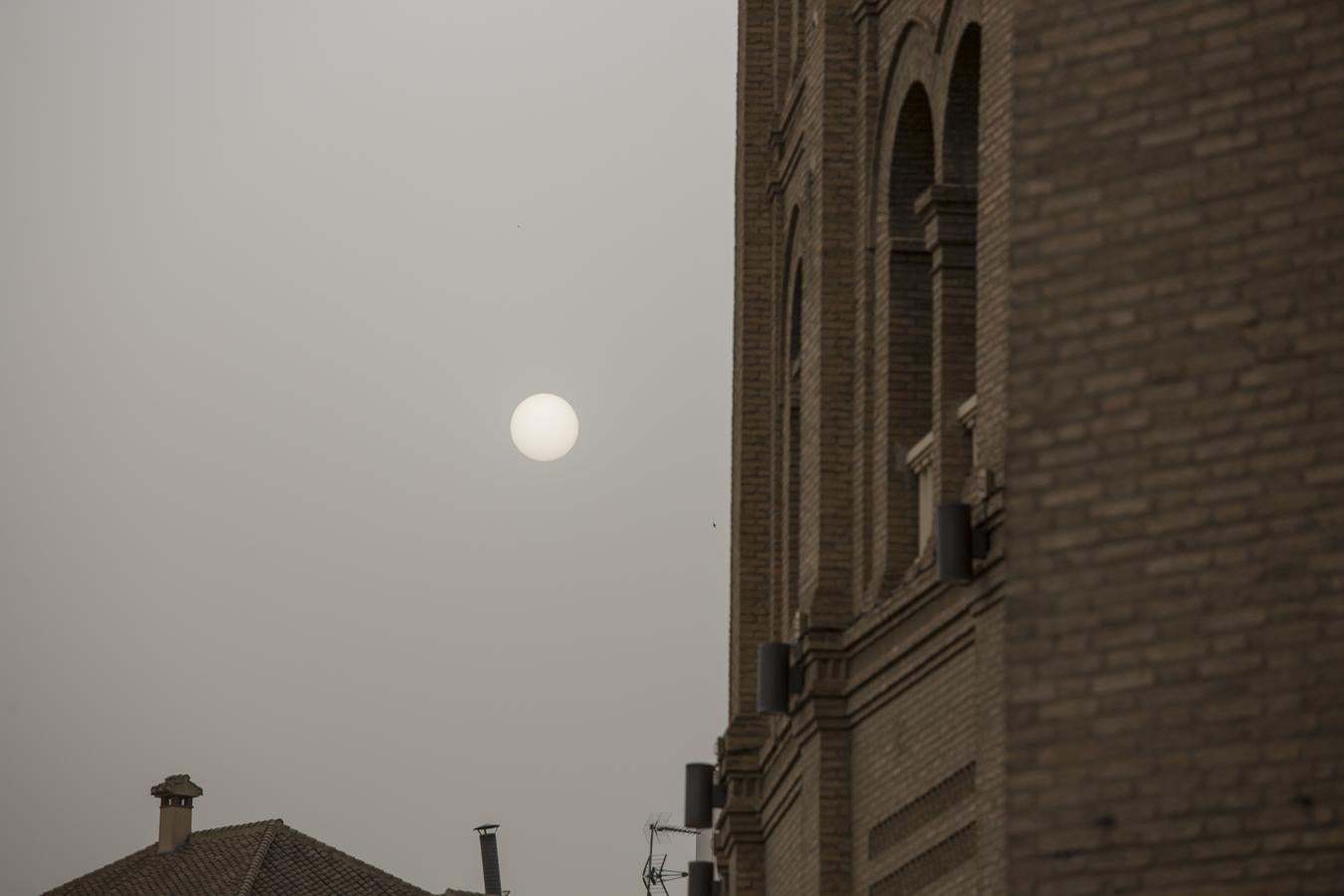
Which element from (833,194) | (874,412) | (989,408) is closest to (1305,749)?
(989,408)

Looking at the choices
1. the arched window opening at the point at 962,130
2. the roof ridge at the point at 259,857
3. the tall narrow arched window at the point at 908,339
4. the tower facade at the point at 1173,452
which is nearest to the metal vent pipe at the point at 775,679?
the tall narrow arched window at the point at 908,339

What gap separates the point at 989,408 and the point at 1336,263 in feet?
12.1

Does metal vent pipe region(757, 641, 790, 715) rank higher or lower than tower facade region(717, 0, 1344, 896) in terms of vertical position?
higher

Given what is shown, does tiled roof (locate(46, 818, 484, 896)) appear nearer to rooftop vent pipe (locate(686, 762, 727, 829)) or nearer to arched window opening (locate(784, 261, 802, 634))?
rooftop vent pipe (locate(686, 762, 727, 829))

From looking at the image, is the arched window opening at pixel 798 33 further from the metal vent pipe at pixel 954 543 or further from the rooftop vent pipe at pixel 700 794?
the metal vent pipe at pixel 954 543

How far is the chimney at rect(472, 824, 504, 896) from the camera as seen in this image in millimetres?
56125

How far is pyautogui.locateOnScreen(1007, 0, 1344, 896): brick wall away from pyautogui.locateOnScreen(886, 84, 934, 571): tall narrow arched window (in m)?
6.02

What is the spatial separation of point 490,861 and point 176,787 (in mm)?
7379

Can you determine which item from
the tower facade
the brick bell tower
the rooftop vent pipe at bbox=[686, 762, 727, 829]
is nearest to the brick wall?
the tower facade

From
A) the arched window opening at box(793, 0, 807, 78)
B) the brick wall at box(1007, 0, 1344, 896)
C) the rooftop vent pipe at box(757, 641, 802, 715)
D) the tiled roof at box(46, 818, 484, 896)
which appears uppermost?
the arched window opening at box(793, 0, 807, 78)

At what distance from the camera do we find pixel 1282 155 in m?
10.6

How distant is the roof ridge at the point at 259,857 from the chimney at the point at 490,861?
6.52m

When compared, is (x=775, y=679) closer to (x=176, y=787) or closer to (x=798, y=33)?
(x=798, y=33)

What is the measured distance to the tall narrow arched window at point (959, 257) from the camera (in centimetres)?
1600
